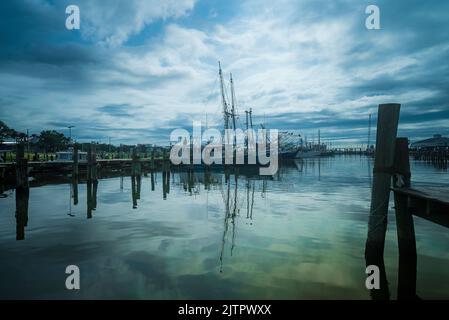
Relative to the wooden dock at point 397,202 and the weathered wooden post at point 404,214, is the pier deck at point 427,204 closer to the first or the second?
the wooden dock at point 397,202

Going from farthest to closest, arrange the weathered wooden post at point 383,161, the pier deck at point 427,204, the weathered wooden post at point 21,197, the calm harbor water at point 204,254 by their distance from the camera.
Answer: the weathered wooden post at point 21,197 < the weathered wooden post at point 383,161 < the calm harbor water at point 204,254 < the pier deck at point 427,204

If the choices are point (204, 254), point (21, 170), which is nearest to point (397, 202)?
point (204, 254)

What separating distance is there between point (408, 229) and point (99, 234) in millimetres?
12475

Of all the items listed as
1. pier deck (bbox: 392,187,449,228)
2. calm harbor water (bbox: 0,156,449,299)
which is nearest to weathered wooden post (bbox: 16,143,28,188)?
calm harbor water (bbox: 0,156,449,299)

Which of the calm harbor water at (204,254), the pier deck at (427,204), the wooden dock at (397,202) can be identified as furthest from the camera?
the wooden dock at (397,202)

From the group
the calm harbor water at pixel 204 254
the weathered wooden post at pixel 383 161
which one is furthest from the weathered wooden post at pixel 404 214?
the weathered wooden post at pixel 383 161

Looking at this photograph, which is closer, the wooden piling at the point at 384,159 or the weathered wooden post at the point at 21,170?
the wooden piling at the point at 384,159

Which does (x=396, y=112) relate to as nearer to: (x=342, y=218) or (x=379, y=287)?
(x=379, y=287)

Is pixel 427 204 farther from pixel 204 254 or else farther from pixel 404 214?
pixel 204 254

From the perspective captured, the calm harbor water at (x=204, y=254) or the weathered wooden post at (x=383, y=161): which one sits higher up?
the weathered wooden post at (x=383, y=161)

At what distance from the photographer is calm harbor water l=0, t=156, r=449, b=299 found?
8.54 meters

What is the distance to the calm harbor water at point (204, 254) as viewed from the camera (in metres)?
8.54

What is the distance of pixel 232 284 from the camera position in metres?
8.82

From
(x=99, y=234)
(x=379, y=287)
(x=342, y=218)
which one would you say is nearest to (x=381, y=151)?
(x=379, y=287)
